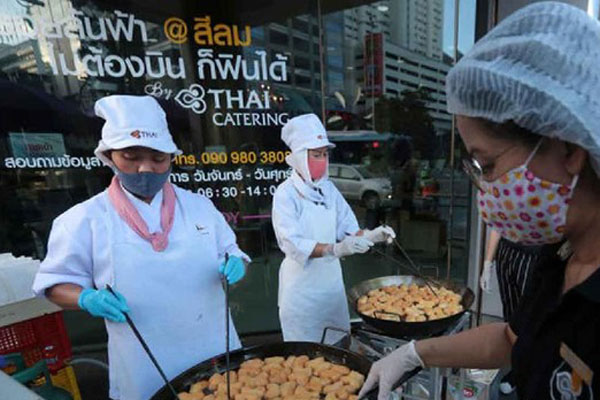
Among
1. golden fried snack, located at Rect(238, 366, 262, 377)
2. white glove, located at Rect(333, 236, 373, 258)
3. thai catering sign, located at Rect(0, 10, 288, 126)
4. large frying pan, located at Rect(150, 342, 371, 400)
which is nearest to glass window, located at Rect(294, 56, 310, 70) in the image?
thai catering sign, located at Rect(0, 10, 288, 126)

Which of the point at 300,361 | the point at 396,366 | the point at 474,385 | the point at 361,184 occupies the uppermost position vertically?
the point at 361,184

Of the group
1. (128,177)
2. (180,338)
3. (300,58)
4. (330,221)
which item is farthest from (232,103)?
(180,338)

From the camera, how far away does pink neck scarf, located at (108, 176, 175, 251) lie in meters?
1.49

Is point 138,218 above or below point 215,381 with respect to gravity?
above

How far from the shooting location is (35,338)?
2014 mm

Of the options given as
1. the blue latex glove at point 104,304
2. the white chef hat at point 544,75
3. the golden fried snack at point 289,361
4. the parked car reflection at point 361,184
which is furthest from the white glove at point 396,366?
the parked car reflection at point 361,184

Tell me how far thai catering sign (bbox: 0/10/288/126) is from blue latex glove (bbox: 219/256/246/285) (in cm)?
210

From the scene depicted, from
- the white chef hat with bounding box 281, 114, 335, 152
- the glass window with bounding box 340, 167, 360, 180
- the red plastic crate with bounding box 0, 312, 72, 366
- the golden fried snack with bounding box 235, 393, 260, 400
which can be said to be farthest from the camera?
the glass window with bounding box 340, 167, 360, 180

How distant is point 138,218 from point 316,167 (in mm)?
1310

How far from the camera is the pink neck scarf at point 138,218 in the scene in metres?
1.49

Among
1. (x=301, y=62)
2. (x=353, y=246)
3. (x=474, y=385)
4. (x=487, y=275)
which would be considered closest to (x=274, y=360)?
(x=353, y=246)

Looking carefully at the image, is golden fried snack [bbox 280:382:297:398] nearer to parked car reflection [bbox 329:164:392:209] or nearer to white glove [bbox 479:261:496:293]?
white glove [bbox 479:261:496:293]

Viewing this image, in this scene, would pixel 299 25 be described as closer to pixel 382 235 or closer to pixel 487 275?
pixel 382 235

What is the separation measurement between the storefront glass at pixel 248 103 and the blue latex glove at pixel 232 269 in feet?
5.80
